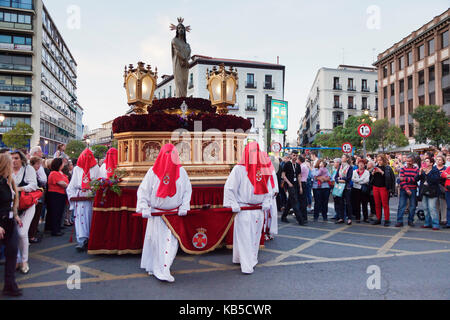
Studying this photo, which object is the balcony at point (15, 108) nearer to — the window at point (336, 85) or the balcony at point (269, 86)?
the balcony at point (269, 86)

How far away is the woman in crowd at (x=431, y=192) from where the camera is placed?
8906 millimetres

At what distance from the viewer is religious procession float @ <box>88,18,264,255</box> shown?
629 cm

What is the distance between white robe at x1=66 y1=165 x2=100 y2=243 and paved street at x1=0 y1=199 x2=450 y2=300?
43cm

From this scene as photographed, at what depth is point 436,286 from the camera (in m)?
4.56

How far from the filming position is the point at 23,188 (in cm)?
536

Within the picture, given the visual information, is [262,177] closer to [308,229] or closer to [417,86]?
[308,229]

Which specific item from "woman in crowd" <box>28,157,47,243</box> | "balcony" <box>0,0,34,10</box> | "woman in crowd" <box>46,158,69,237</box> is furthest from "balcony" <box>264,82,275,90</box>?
"woman in crowd" <box>28,157,47,243</box>

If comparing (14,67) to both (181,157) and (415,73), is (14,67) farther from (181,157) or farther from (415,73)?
(415,73)

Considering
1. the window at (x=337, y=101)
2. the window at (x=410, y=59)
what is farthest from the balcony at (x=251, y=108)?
the window at (x=410, y=59)

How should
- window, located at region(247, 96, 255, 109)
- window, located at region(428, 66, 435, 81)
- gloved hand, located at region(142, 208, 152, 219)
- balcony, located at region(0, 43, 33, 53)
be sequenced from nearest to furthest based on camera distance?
gloved hand, located at region(142, 208, 152, 219)
window, located at region(428, 66, 435, 81)
balcony, located at region(0, 43, 33, 53)
window, located at region(247, 96, 255, 109)

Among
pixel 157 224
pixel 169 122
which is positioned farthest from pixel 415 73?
pixel 157 224

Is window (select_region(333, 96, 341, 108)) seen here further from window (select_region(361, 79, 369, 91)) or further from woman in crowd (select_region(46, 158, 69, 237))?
woman in crowd (select_region(46, 158, 69, 237))

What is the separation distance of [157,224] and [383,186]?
7.30 meters

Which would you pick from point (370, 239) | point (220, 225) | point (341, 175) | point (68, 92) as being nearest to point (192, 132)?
point (220, 225)
